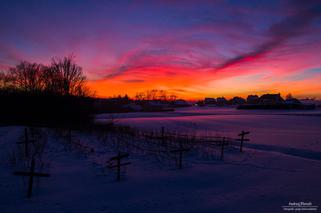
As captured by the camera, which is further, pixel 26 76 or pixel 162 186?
pixel 26 76

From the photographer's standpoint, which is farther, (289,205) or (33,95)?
(33,95)

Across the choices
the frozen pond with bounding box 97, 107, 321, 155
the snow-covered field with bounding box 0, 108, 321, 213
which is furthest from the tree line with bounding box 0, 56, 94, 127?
the snow-covered field with bounding box 0, 108, 321, 213

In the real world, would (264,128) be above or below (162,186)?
below

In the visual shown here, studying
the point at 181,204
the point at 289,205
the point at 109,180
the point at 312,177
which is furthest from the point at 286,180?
the point at 109,180

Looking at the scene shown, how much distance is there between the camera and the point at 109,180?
8.13 metres

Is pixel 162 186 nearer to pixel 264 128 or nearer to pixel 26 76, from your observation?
pixel 264 128

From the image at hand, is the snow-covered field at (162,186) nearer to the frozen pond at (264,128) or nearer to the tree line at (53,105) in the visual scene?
the frozen pond at (264,128)

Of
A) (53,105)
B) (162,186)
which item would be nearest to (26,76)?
(53,105)

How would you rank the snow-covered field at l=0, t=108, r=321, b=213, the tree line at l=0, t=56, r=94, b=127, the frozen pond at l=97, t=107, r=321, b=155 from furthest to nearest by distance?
the tree line at l=0, t=56, r=94, b=127 < the frozen pond at l=97, t=107, r=321, b=155 < the snow-covered field at l=0, t=108, r=321, b=213

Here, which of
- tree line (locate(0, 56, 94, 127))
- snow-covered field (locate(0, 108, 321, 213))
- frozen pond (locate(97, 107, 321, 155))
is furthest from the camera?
tree line (locate(0, 56, 94, 127))

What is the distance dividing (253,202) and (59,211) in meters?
5.34

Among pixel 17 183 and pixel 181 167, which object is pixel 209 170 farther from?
pixel 17 183

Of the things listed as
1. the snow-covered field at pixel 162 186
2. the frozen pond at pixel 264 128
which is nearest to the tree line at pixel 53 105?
the frozen pond at pixel 264 128

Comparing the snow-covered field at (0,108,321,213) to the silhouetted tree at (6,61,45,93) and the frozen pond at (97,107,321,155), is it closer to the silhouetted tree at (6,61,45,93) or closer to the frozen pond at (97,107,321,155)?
the frozen pond at (97,107,321,155)
